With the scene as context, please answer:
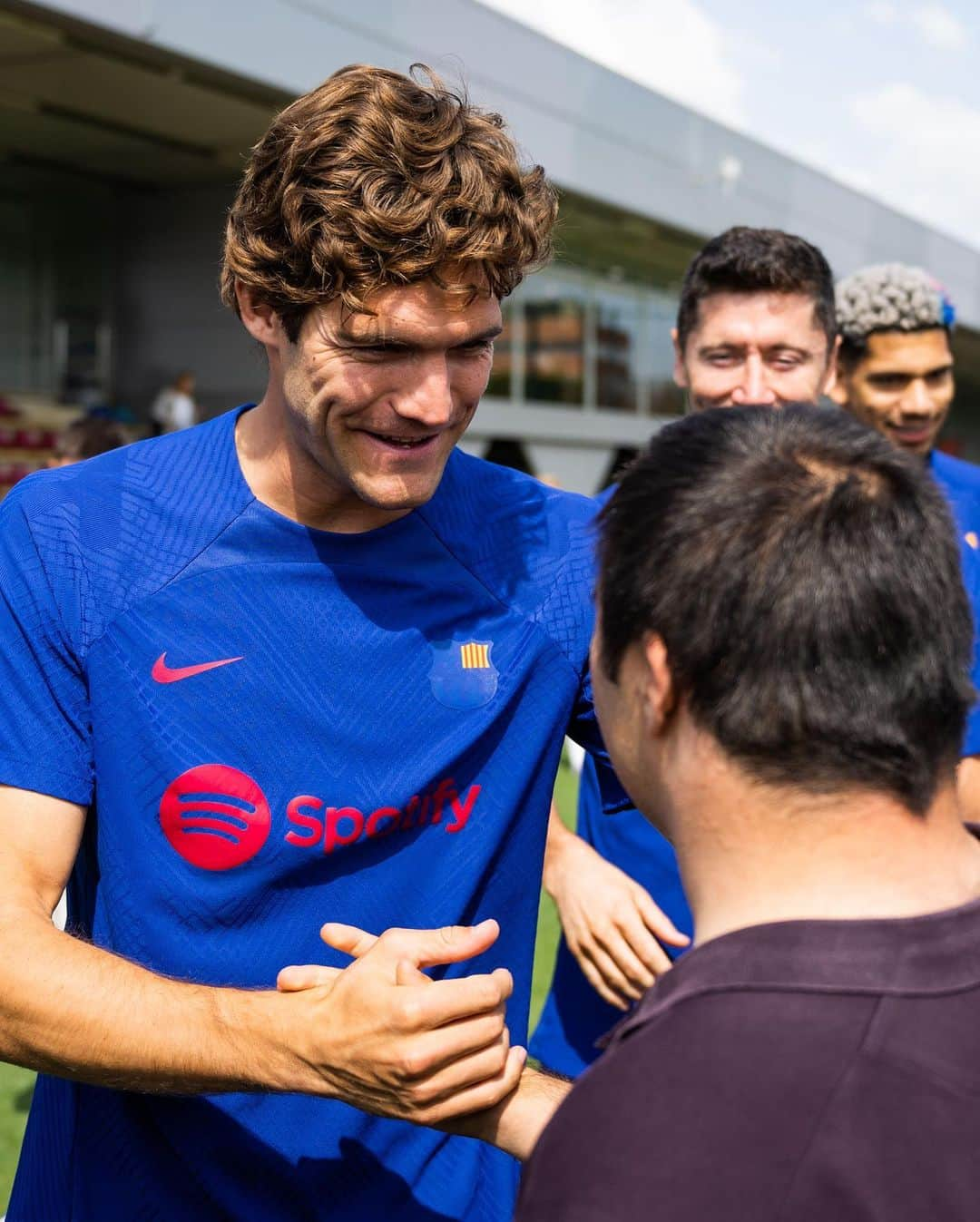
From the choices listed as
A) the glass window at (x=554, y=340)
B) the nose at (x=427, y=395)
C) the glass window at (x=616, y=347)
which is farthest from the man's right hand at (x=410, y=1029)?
the glass window at (x=616, y=347)

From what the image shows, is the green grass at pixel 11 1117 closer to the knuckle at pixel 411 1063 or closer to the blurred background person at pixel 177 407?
the knuckle at pixel 411 1063

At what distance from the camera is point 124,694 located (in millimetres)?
1777

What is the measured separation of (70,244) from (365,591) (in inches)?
766

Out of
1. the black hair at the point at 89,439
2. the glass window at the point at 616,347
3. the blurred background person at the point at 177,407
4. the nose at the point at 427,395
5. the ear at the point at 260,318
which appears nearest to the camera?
the nose at the point at 427,395

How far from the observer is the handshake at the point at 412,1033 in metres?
1.55

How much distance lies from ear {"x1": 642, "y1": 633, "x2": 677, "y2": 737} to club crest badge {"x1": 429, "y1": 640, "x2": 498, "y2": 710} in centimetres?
67

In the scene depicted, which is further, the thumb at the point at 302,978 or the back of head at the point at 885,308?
the back of head at the point at 885,308

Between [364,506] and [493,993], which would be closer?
[493,993]

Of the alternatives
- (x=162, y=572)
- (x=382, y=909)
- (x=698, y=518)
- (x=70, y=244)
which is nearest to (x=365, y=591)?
(x=162, y=572)

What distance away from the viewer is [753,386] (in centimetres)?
328

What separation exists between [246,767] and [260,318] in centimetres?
72

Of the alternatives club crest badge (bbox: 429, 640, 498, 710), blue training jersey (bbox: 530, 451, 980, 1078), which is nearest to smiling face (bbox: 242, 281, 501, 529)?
club crest badge (bbox: 429, 640, 498, 710)

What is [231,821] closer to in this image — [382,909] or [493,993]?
[382,909]

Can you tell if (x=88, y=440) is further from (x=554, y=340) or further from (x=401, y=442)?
(x=554, y=340)
